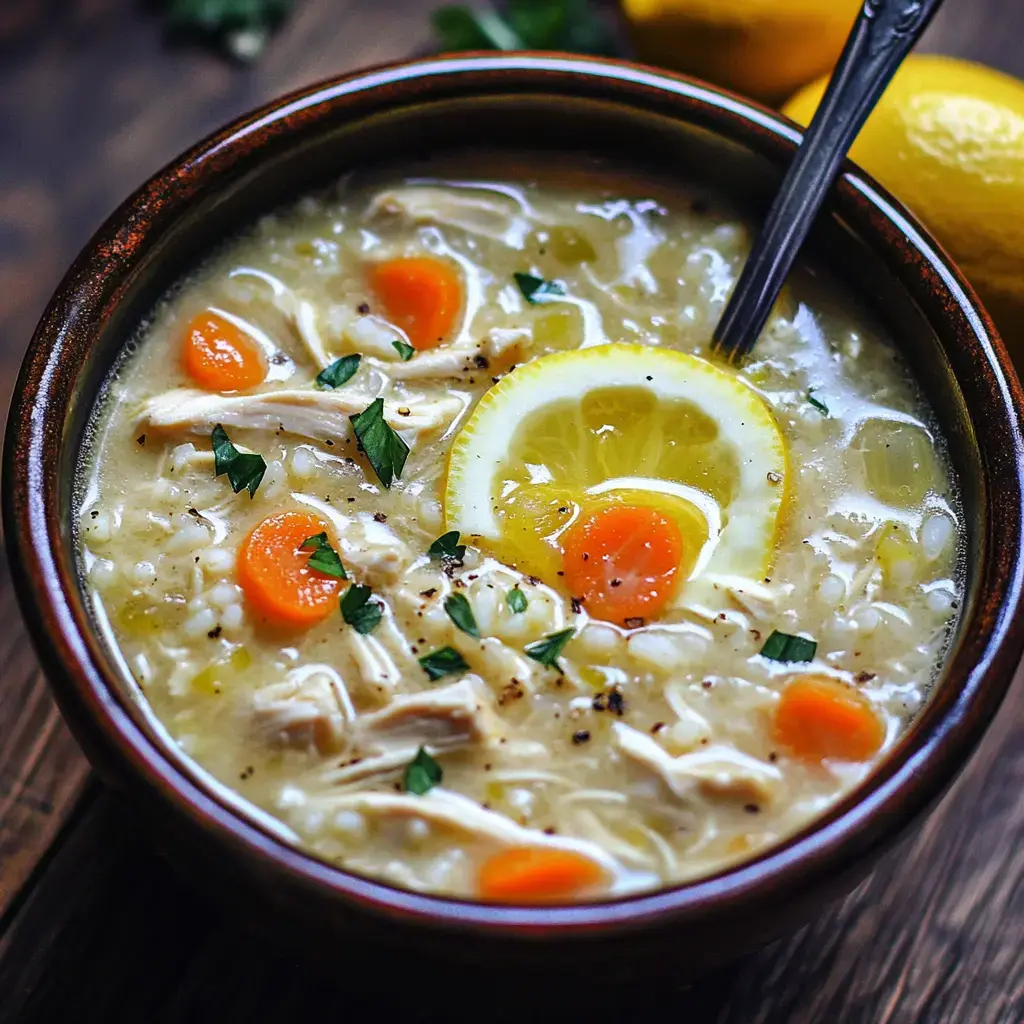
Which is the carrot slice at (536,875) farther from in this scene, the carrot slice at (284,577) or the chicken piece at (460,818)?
the carrot slice at (284,577)

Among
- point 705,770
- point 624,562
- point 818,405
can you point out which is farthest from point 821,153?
point 705,770

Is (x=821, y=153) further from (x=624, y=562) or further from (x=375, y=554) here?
(x=375, y=554)

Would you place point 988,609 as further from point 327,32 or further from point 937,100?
point 327,32

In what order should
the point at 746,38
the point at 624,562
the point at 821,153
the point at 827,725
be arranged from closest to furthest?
the point at 827,725 → the point at 624,562 → the point at 821,153 → the point at 746,38

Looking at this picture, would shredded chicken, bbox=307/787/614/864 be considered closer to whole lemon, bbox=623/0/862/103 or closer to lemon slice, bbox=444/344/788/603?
lemon slice, bbox=444/344/788/603

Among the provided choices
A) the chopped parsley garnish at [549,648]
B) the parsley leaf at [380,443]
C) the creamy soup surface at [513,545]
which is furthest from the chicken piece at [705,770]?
the parsley leaf at [380,443]
